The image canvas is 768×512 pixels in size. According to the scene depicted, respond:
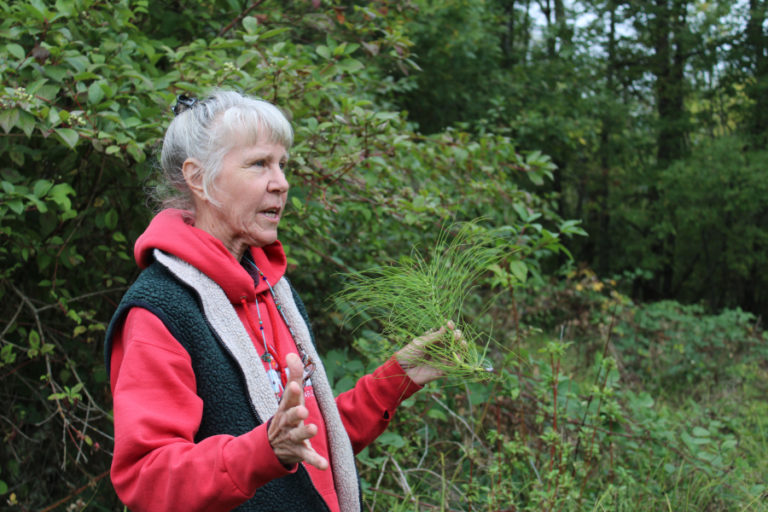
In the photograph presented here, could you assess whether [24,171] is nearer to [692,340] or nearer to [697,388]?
[697,388]

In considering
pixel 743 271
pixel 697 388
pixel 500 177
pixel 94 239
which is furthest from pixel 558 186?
pixel 94 239

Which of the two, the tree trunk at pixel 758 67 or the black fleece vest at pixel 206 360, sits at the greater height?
the tree trunk at pixel 758 67

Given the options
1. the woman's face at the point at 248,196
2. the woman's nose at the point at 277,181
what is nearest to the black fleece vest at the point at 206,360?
the woman's face at the point at 248,196

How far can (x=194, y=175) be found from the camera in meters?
1.50

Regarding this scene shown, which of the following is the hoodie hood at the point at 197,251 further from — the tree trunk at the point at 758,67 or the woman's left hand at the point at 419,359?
the tree trunk at the point at 758,67

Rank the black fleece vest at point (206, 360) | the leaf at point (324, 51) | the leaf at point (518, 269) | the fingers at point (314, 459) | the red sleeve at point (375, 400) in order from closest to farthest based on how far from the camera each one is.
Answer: the fingers at point (314, 459) < the black fleece vest at point (206, 360) < the red sleeve at point (375, 400) < the leaf at point (518, 269) < the leaf at point (324, 51)

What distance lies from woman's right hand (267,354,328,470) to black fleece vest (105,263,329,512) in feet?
0.93

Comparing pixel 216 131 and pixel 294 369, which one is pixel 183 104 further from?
pixel 294 369

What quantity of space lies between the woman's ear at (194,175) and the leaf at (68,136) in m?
0.76

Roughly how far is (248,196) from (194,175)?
15 cm

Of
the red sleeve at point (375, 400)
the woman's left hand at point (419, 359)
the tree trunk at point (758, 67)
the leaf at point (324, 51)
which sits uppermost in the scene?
the tree trunk at point (758, 67)

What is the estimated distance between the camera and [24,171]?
106 inches

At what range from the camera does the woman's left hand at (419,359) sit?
5.27 feet

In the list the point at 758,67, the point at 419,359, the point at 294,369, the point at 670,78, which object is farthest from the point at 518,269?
the point at 670,78
